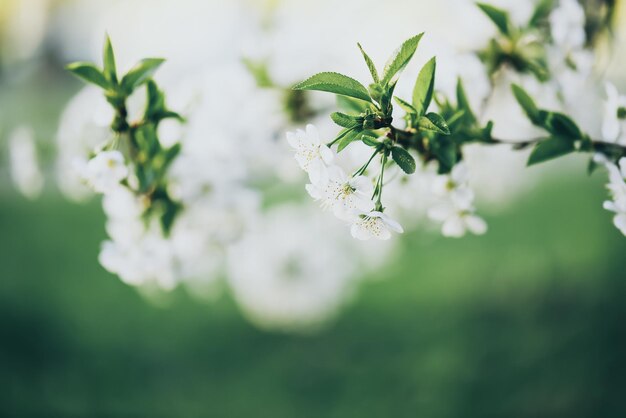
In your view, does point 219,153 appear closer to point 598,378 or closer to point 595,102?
point 595,102

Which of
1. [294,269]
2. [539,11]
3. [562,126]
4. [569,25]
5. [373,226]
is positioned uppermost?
[294,269]

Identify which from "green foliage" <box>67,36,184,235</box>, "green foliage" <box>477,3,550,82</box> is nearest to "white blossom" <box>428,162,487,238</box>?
"green foliage" <box>477,3,550,82</box>

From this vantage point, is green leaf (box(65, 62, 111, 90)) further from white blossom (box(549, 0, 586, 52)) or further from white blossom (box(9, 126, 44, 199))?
white blossom (box(549, 0, 586, 52))

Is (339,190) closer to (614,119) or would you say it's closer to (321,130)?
(614,119)

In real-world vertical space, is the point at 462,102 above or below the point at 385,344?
below

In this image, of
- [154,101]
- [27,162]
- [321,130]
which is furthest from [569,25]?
[27,162]

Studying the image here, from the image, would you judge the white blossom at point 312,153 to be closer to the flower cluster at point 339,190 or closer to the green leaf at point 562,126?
the flower cluster at point 339,190

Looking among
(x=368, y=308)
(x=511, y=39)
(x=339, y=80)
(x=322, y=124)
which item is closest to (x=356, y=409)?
(x=368, y=308)
